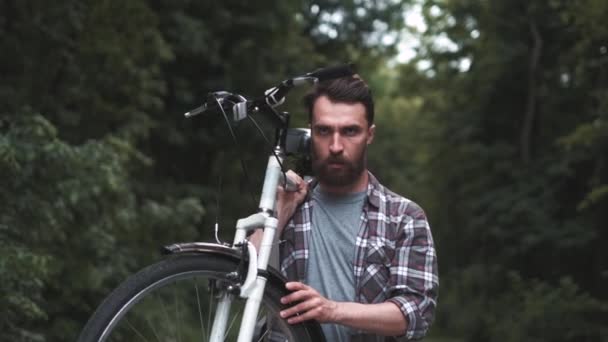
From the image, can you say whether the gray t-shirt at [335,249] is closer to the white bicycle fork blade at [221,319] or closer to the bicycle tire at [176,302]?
the bicycle tire at [176,302]

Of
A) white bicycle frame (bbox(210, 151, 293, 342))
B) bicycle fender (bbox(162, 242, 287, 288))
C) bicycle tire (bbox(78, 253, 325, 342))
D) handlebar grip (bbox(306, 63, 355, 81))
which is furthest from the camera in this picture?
handlebar grip (bbox(306, 63, 355, 81))

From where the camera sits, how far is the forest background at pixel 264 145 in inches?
270

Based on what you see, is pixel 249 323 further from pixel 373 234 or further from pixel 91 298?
pixel 91 298

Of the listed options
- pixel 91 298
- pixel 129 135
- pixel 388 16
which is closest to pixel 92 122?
pixel 129 135

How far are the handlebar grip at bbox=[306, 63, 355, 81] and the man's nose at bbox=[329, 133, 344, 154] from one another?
184 millimetres

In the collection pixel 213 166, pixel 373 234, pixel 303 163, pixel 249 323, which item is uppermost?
pixel 213 166

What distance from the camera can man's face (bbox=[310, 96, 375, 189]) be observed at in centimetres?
295

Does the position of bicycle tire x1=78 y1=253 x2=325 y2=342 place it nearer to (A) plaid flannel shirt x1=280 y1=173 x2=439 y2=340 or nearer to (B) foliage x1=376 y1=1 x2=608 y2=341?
(A) plaid flannel shirt x1=280 y1=173 x2=439 y2=340

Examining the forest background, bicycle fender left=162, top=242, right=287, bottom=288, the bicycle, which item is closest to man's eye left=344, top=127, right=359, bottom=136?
the bicycle

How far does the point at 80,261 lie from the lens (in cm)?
738

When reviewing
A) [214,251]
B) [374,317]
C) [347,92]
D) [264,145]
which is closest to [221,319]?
[214,251]

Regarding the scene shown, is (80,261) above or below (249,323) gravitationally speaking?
above

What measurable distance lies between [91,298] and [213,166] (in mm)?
6825

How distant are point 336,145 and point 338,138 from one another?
0.02 metres
